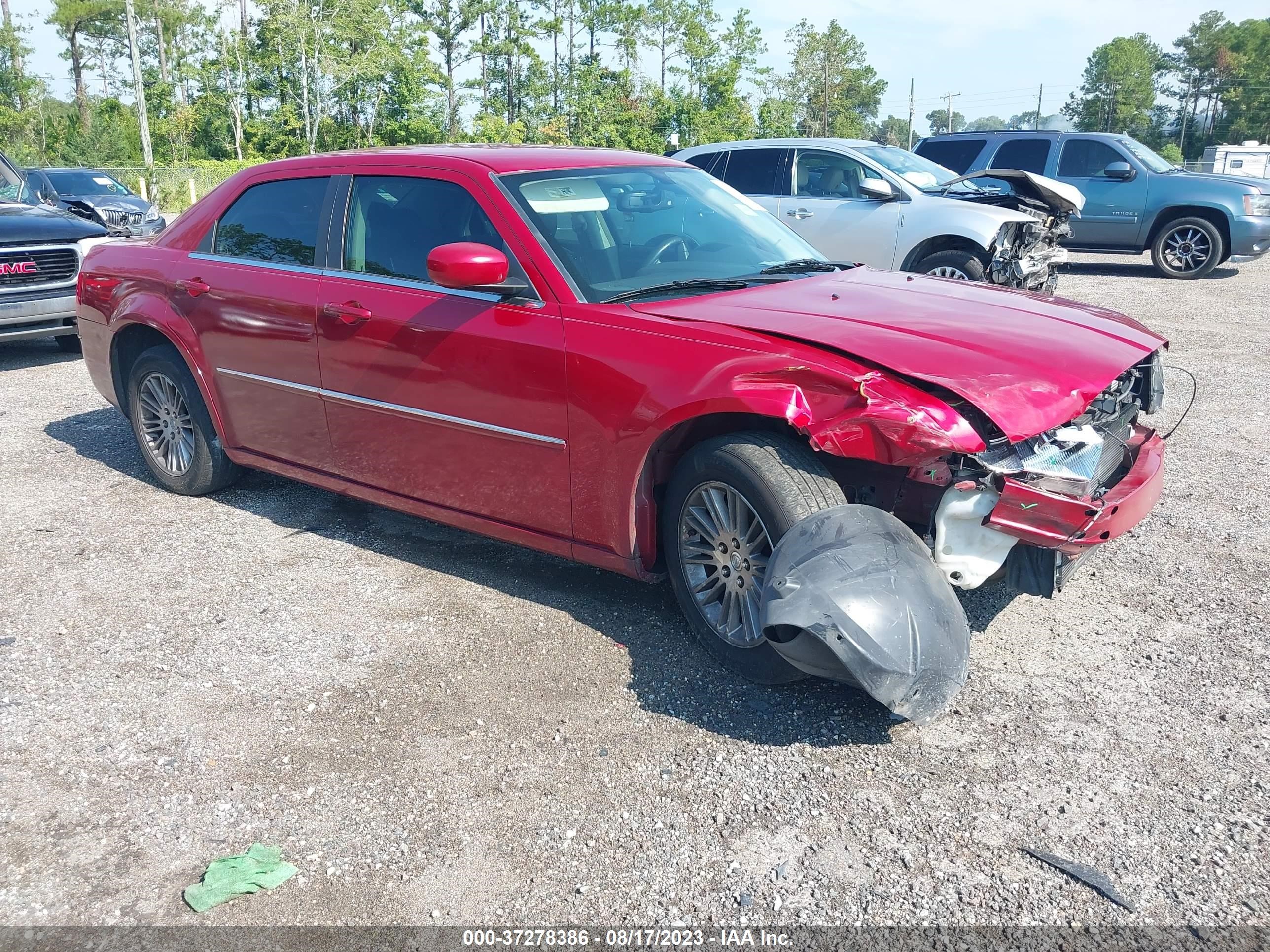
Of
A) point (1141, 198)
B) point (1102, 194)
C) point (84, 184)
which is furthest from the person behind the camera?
point (84, 184)

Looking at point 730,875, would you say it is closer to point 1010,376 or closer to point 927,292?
point 1010,376

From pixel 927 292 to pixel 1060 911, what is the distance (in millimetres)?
2404

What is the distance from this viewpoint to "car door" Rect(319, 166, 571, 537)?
391cm

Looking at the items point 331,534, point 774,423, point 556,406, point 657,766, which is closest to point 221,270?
point 331,534

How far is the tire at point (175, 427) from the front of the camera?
5.40 metres

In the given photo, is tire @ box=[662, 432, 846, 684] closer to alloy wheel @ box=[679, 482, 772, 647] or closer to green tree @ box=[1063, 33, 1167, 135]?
alloy wheel @ box=[679, 482, 772, 647]

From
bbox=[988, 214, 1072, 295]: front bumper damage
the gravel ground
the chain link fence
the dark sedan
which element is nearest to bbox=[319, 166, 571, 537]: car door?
the gravel ground

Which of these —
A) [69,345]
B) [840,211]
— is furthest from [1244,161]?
[69,345]

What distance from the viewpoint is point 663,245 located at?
4227 mm

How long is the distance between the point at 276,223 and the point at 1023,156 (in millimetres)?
12568

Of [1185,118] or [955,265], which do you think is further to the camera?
[1185,118]

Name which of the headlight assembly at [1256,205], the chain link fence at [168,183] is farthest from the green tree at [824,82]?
the headlight assembly at [1256,205]

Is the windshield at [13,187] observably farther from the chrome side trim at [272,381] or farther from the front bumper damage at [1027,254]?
the front bumper damage at [1027,254]

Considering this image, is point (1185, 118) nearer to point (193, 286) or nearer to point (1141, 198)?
point (1141, 198)
